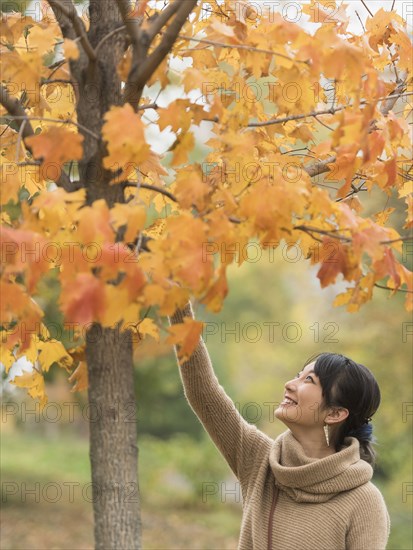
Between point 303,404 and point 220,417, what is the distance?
0.84ft

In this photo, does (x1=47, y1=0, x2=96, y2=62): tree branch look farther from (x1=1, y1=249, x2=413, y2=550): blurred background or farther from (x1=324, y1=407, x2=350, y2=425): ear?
(x1=1, y1=249, x2=413, y2=550): blurred background

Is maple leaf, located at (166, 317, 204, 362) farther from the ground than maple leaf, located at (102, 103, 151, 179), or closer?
closer

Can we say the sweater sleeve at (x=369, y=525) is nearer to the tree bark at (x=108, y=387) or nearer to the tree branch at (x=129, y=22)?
the tree bark at (x=108, y=387)

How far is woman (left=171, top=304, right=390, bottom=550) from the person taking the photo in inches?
89.7

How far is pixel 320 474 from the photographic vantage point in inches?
91.2

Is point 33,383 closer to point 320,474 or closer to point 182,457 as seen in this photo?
point 320,474

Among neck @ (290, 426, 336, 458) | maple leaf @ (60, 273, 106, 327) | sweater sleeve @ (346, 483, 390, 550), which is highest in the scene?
maple leaf @ (60, 273, 106, 327)

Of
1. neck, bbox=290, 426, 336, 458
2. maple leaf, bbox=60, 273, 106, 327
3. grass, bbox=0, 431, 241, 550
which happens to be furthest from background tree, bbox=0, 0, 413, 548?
grass, bbox=0, 431, 241, 550

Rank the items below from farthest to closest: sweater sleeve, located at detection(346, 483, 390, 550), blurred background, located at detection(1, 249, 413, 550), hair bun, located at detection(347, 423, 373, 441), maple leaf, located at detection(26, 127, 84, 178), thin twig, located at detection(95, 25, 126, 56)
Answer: blurred background, located at detection(1, 249, 413, 550) → hair bun, located at detection(347, 423, 373, 441) → sweater sleeve, located at detection(346, 483, 390, 550) → thin twig, located at detection(95, 25, 126, 56) → maple leaf, located at detection(26, 127, 84, 178)

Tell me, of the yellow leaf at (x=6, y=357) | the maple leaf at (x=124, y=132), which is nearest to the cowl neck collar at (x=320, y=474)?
the yellow leaf at (x=6, y=357)

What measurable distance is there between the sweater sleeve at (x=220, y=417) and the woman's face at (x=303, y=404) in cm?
14

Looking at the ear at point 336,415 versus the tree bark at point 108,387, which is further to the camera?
the ear at point 336,415

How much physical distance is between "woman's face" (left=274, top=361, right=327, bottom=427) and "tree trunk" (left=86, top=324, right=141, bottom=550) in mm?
614

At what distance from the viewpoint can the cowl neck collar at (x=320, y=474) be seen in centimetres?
231
